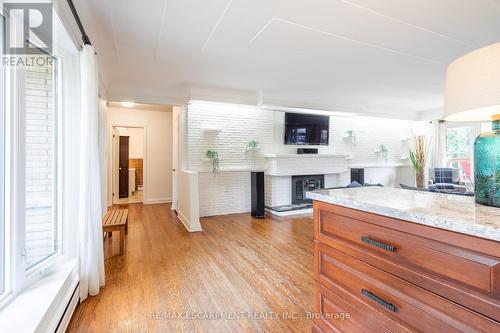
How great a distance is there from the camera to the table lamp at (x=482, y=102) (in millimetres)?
881

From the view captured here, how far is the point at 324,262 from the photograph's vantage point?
1479 mm

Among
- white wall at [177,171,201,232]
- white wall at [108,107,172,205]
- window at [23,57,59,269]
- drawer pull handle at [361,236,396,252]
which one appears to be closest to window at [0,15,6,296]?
window at [23,57,59,269]

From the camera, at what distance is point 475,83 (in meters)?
0.92

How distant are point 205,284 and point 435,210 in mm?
2035

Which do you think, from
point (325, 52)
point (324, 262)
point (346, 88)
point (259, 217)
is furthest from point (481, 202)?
point (346, 88)

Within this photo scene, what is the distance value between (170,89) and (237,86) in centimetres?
130

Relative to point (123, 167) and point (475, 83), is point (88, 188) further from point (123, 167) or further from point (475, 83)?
point (123, 167)

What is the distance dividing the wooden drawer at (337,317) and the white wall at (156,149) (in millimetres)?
6090

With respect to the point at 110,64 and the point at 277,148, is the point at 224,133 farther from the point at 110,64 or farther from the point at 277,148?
the point at 110,64

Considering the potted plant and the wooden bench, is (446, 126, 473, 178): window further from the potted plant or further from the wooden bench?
the wooden bench

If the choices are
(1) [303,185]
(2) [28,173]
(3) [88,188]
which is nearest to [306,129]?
(1) [303,185]

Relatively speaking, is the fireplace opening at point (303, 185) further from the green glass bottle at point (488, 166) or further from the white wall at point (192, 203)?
the green glass bottle at point (488, 166)

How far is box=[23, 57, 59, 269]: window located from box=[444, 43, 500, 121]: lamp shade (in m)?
2.25

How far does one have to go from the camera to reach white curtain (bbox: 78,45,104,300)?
2.08m
